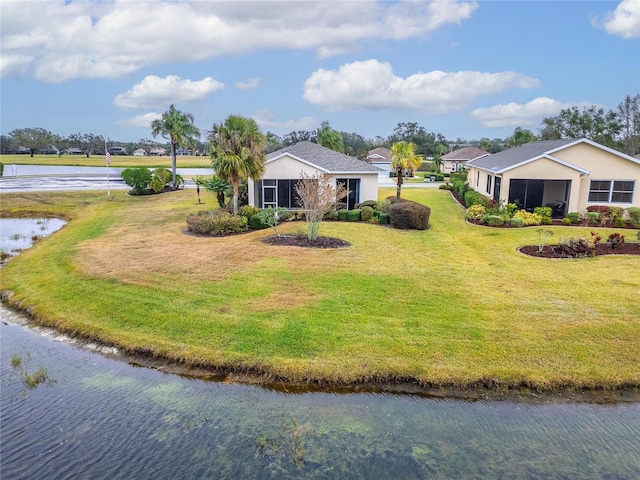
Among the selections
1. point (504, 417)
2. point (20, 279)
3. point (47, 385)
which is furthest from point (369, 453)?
point (20, 279)

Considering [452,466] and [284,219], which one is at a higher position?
[284,219]

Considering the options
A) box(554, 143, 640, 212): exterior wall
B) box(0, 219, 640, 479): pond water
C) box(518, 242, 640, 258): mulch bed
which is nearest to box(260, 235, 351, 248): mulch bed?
box(518, 242, 640, 258): mulch bed

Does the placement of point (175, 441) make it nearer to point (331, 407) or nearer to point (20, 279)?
point (331, 407)

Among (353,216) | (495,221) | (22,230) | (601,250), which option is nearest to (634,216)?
(495,221)

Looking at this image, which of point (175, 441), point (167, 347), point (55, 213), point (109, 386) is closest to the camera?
point (175, 441)

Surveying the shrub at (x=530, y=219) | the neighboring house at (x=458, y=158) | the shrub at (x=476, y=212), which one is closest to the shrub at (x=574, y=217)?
the shrub at (x=530, y=219)

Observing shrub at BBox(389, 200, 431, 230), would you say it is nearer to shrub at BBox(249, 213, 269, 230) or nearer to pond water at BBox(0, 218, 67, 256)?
shrub at BBox(249, 213, 269, 230)
